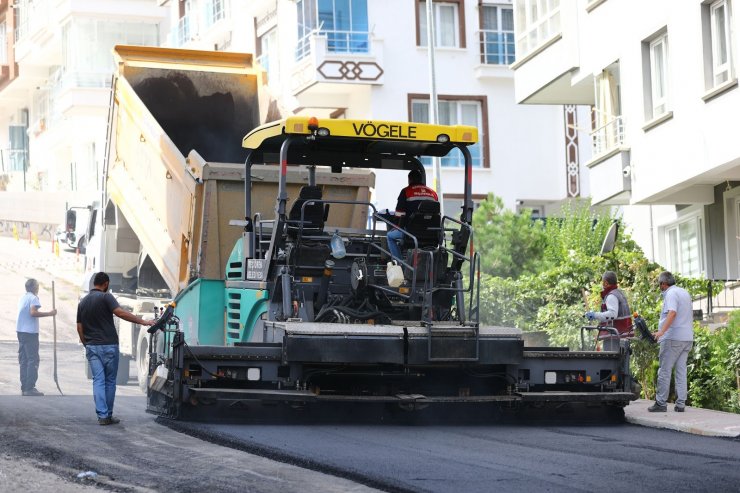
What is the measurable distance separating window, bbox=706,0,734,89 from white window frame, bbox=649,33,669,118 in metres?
1.68

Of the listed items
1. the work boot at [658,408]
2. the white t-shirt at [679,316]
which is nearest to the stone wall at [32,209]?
the white t-shirt at [679,316]

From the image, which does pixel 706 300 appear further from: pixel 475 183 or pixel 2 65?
pixel 2 65

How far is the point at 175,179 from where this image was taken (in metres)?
16.2

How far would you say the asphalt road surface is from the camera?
348 inches

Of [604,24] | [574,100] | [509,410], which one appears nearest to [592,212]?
[574,100]

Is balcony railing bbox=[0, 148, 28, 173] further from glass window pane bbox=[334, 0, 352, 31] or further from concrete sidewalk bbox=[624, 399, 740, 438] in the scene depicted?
concrete sidewalk bbox=[624, 399, 740, 438]

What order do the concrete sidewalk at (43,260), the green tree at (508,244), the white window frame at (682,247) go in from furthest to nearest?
the concrete sidewalk at (43,260) → the green tree at (508,244) → the white window frame at (682,247)

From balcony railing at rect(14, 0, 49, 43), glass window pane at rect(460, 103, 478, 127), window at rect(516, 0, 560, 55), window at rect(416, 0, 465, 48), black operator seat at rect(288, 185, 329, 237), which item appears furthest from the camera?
balcony railing at rect(14, 0, 49, 43)

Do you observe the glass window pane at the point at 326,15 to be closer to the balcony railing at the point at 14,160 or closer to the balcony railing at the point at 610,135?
the balcony railing at the point at 610,135

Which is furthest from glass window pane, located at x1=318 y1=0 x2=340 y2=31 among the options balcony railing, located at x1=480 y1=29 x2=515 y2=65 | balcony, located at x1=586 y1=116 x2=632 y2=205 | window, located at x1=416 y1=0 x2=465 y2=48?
balcony, located at x1=586 y1=116 x2=632 y2=205

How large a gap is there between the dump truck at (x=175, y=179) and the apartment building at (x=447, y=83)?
1488 cm

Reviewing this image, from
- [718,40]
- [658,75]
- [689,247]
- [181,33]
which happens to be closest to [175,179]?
[718,40]

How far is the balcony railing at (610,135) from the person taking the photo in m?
22.7

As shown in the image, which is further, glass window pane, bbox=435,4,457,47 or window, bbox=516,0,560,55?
glass window pane, bbox=435,4,457,47
